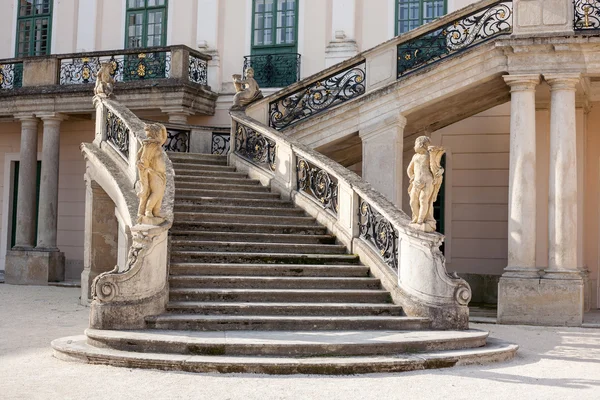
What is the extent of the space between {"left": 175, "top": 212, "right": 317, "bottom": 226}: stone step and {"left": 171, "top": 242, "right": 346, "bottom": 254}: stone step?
0.83 m

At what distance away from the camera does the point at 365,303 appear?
965 centimetres

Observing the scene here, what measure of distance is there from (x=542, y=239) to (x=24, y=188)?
1137 centimetres

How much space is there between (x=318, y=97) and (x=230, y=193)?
268 centimetres

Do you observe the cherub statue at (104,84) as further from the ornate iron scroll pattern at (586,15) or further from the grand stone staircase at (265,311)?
the ornate iron scroll pattern at (586,15)

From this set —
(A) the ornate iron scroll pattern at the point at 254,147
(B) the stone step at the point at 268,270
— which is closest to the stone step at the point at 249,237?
(B) the stone step at the point at 268,270

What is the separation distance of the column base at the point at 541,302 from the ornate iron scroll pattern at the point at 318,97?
418 cm

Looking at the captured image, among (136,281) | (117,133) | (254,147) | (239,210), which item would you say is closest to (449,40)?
(254,147)

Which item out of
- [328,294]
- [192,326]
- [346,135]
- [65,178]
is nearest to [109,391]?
[192,326]

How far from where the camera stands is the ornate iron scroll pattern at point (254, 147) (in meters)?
13.4

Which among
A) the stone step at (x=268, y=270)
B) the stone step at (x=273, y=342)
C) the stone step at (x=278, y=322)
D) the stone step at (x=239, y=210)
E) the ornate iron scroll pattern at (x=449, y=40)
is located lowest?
the stone step at (x=273, y=342)

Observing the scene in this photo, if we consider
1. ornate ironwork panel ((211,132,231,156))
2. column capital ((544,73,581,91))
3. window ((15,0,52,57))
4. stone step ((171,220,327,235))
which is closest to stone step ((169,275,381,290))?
stone step ((171,220,327,235))

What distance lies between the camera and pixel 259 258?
10398mm

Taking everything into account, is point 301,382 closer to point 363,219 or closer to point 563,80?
point 363,219

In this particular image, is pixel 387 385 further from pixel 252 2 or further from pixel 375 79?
pixel 252 2
